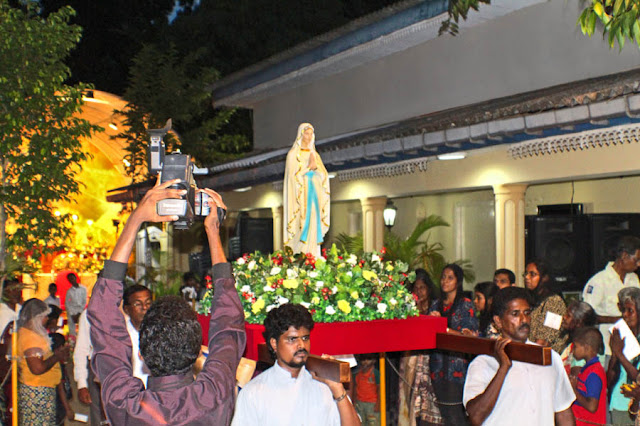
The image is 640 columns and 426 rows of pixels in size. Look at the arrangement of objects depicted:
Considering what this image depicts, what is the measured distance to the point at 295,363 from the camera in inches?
198

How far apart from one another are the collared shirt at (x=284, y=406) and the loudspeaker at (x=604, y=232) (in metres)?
7.58

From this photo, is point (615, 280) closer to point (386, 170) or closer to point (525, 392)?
point (525, 392)

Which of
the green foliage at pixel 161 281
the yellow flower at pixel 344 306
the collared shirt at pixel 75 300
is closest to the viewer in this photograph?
the yellow flower at pixel 344 306

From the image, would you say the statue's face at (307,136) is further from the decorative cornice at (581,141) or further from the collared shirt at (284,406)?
the decorative cornice at (581,141)

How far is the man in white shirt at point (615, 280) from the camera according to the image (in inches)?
378

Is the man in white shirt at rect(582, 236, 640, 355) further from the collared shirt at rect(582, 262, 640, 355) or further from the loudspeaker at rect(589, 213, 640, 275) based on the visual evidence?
the loudspeaker at rect(589, 213, 640, 275)

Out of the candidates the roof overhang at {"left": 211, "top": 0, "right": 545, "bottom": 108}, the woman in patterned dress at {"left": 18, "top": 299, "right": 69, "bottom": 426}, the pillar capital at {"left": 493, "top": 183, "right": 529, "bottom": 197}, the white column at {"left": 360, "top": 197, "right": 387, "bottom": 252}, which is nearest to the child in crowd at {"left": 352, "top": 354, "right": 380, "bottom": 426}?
the woman in patterned dress at {"left": 18, "top": 299, "right": 69, "bottom": 426}

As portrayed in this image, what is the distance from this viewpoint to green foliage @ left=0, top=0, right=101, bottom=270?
11969 millimetres

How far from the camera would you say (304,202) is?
328 inches

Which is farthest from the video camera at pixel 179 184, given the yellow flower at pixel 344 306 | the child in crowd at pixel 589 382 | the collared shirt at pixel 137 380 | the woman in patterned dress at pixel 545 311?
the woman in patterned dress at pixel 545 311

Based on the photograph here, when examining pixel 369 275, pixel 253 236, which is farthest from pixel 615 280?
pixel 253 236

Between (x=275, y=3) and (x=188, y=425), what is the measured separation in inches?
1437

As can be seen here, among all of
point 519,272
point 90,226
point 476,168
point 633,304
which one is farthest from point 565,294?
point 90,226

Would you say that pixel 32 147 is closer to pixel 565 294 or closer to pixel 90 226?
pixel 565 294
